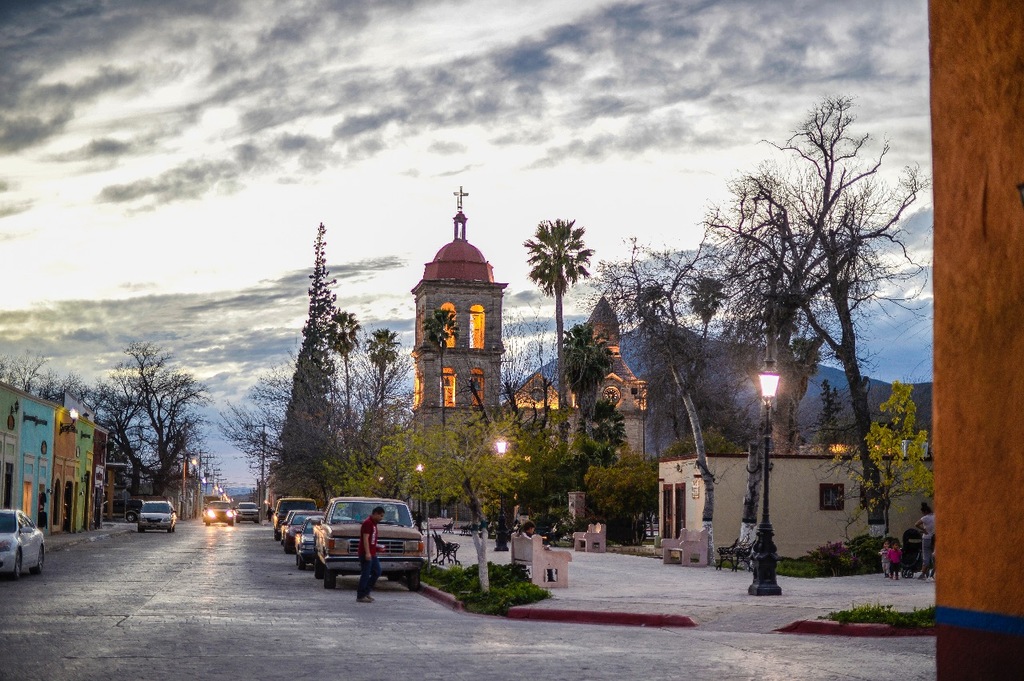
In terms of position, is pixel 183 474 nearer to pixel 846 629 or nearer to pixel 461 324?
pixel 461 324

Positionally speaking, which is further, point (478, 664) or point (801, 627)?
point (801, 627)

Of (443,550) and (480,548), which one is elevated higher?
(480,548)

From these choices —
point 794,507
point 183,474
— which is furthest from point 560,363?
point 183,474

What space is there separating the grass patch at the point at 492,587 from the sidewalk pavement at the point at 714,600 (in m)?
0.39

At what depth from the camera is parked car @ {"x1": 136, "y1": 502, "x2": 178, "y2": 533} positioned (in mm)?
66238

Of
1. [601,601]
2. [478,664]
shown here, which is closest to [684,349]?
[601,601]

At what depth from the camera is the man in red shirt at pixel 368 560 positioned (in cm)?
2191

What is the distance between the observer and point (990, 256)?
6.20 m

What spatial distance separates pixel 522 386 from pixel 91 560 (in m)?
34.1

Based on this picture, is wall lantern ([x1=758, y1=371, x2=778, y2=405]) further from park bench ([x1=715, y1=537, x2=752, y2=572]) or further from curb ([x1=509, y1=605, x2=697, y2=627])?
park bench ([x1=715, y1=537, x2=752, y2=572])

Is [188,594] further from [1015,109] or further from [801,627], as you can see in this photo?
[1015,109]

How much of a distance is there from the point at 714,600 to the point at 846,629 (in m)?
4.63

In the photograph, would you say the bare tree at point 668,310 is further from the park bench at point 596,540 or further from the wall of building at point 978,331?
the wall of building at point 978,331

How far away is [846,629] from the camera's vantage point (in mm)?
16969
